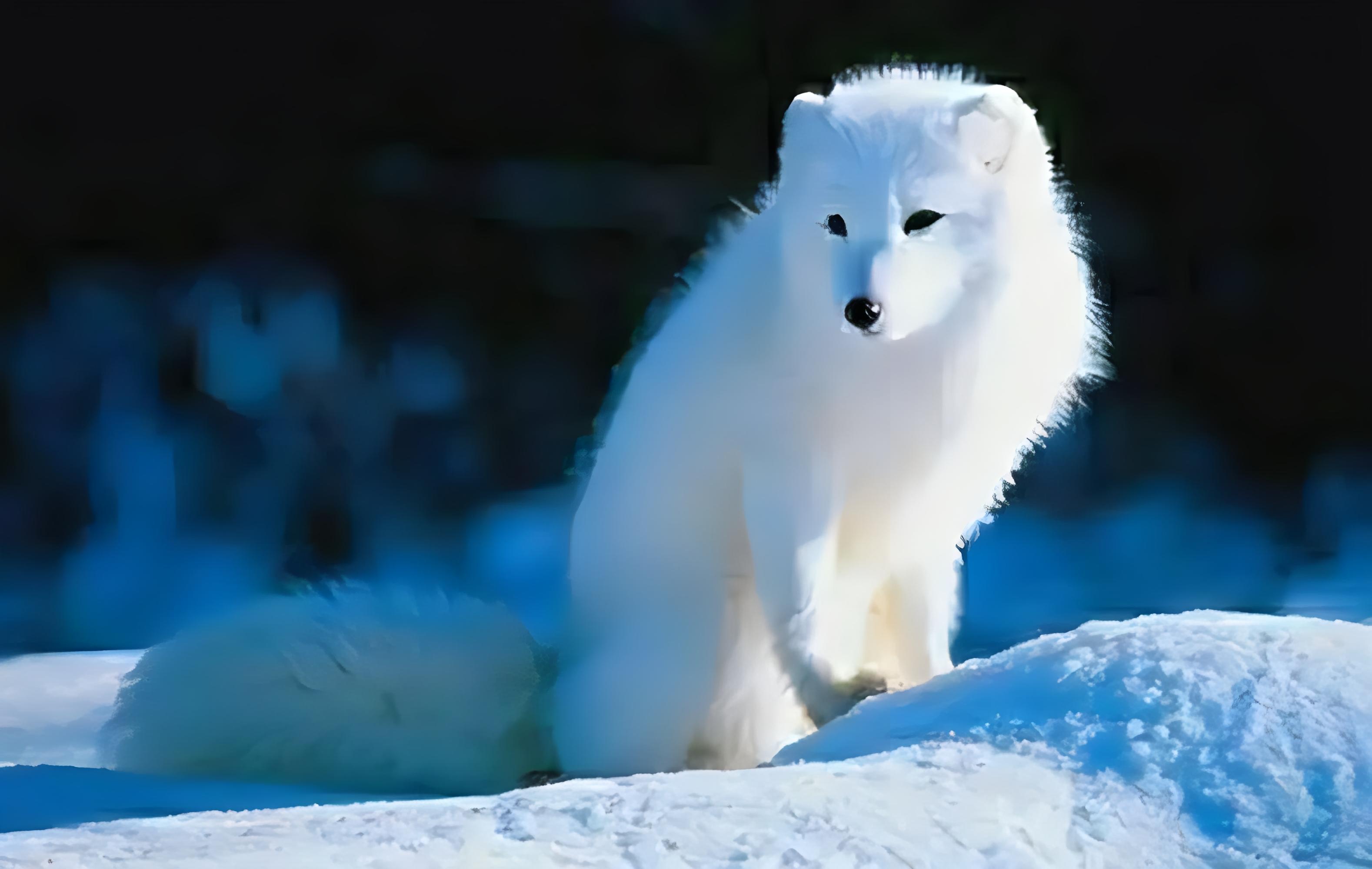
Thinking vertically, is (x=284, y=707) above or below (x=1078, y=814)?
above

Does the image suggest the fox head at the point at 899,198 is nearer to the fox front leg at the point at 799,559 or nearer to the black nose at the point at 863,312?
the black nose at the point at 863,312

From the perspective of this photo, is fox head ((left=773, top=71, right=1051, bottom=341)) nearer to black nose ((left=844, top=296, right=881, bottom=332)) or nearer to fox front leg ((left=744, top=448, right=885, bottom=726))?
black nose ((left=844, top=296, right=881, bottom=332))

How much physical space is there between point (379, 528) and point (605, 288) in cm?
108

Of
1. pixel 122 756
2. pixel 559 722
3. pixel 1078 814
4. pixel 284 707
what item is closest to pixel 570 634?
pixel 559 722

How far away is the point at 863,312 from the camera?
4.37 ft

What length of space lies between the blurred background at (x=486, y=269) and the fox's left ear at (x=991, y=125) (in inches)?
81.4

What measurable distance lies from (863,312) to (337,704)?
92 cm

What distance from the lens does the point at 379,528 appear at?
379 cm

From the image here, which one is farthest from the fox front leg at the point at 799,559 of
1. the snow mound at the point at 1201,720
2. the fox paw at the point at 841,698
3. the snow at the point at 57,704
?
the snow at the point at 57,704

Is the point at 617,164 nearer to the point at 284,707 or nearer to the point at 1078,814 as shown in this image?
the point at 284,707

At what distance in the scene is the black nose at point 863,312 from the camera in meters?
1.33

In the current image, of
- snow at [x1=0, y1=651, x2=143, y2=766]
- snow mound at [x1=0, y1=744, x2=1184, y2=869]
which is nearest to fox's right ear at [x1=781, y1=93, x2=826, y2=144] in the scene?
snow mound at [x1=0, y1=744, x2=1184, y2=869]

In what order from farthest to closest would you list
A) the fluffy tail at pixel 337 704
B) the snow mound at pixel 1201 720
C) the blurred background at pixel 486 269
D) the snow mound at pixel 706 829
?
the blurred background at pixel 486 269
the fluffy tail at pixel 337 704
the snow mound at pixel 1201 720
the snow mound at pixel 706 829

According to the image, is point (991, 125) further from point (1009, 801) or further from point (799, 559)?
point (1009, 801)
